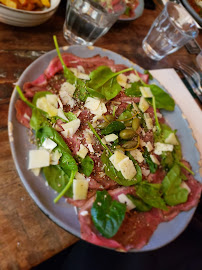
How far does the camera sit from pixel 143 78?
143 centimetres

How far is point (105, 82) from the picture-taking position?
1276mm

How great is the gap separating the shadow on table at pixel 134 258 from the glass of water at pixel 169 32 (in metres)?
1.19

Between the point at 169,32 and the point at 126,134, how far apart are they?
0.96 meters

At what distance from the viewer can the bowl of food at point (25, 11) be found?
117 centimetres

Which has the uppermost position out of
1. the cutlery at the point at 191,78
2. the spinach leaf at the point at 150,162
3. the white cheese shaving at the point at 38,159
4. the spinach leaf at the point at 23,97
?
the cutlery at the point at 191,78

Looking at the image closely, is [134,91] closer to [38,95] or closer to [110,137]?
[110,137]

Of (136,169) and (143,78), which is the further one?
(143,78)

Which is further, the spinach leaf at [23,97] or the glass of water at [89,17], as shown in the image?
the glass of water at [89,17]

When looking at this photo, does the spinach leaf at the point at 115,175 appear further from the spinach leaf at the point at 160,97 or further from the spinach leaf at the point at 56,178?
the spinach leaf at the point at 160,97

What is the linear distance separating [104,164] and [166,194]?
0.32 m

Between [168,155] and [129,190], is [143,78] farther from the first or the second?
[129,190]

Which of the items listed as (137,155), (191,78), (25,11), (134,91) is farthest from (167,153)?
(25,11)

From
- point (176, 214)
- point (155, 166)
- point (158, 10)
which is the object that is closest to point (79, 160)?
point (155, 166)

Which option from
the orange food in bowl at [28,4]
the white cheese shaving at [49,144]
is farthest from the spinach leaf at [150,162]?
the orange food in bowl at [28,4]
